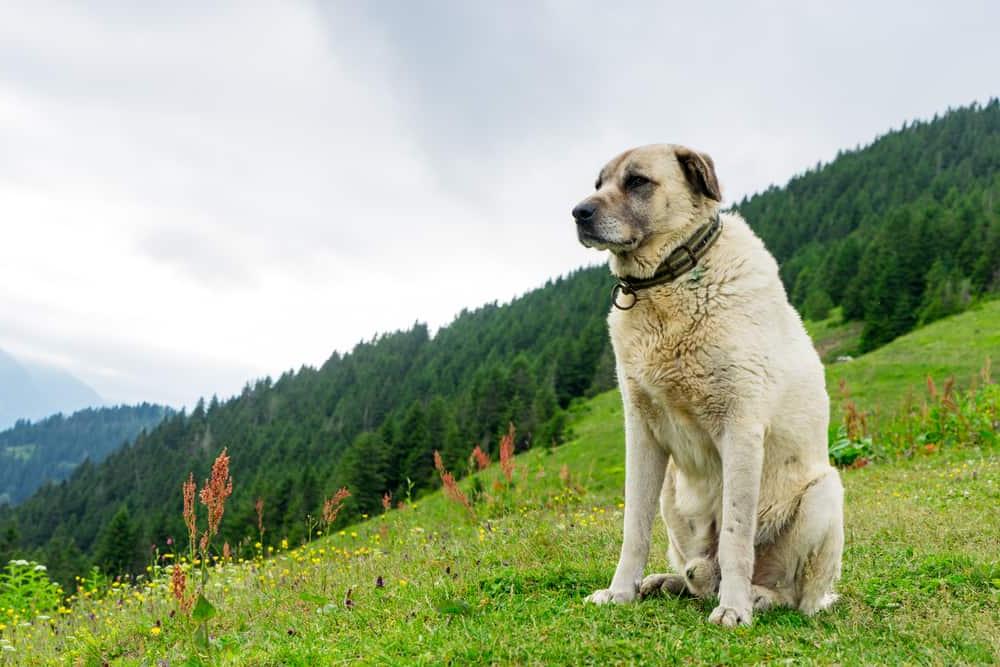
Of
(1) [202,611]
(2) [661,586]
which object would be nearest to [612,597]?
(2) [661,586]

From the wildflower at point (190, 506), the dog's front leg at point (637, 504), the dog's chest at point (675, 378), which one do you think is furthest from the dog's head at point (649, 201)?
the wildflower at point (190, 506)

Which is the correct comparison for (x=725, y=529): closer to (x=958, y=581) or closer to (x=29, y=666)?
(x=958, y=581)

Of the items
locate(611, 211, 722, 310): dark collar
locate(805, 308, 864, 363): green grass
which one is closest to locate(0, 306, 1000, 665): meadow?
locate(611, 211, 722, 310): dark collar

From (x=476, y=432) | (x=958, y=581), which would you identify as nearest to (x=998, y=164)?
(x=476, y=432)

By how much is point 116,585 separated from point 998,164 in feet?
529

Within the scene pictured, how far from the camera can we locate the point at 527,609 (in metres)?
4.11

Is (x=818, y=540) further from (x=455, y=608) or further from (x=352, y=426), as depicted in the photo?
(x=352, y=426)

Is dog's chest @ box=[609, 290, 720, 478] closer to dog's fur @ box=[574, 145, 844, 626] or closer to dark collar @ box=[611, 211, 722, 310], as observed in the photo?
dog's fur @ box=[574, 145, 844, 626]

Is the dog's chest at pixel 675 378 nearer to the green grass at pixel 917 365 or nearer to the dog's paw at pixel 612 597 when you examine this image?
the dog's paw at pixel 612 597

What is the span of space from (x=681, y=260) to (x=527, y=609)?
225 centimetres

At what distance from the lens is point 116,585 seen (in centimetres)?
847

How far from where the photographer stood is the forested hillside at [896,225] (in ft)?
216

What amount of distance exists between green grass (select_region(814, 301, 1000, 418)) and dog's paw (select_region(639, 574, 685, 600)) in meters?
16.9

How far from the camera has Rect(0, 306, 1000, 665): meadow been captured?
3.41 m
